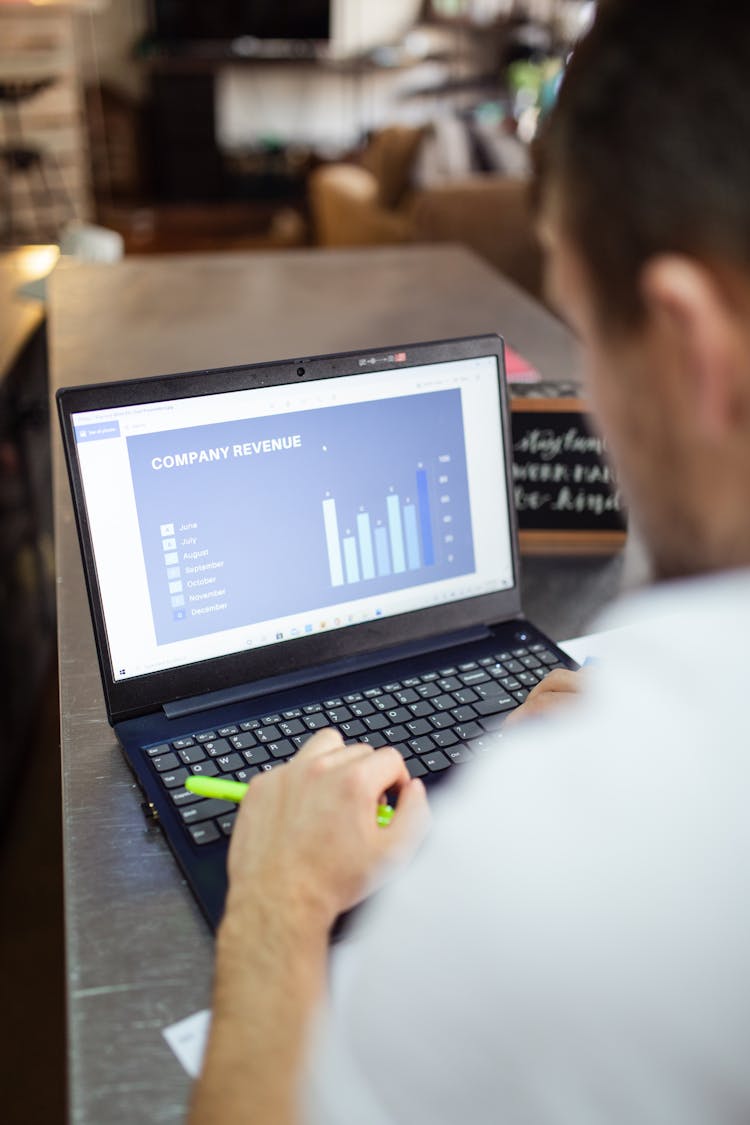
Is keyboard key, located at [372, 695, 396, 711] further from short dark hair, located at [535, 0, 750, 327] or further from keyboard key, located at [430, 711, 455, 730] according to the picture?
short dark hair, located at [535, 0, 750, 327]

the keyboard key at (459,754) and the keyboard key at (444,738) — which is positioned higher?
the keyboard key at (444,738)

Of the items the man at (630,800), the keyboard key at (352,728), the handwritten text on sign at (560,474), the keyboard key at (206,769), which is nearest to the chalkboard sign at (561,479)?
the handwritten text on sign at (560,474)

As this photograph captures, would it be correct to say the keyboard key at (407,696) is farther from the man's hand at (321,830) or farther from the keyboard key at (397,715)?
the man's hand at (321,830)

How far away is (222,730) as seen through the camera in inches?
30.0

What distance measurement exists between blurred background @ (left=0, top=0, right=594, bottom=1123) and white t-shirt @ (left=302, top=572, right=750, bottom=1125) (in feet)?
2.26

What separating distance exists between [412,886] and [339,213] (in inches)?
167

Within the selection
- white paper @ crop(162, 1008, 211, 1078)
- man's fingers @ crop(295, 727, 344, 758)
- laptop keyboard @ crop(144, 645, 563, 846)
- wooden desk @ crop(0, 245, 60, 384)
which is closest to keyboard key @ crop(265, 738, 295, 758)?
laptop keyboard @ crop(144, 645, 563, 846)

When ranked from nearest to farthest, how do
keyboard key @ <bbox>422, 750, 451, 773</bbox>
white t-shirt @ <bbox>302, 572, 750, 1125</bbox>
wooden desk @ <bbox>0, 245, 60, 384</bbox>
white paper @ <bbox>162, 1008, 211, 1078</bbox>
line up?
white t-shirt @ <bbox>302, 572, 750, 1125</bbox> < white paper @ <bbox>162, 1008, 211, 1078</bbox> < keyboard key @ <bbox>422, 750, 451, 773</bbox> < wooden desk @ <bbox>0, 245, 60, 384</bbox>

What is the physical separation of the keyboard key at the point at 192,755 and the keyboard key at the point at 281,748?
1.9 inches

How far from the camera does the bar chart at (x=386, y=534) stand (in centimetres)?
84

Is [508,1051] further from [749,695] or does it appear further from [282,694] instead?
[282,694]

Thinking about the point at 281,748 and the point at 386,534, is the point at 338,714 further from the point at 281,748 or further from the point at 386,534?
the point at 386,534

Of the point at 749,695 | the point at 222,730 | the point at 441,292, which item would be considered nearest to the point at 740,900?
the point at 749,695

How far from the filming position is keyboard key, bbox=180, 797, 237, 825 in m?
0.67
